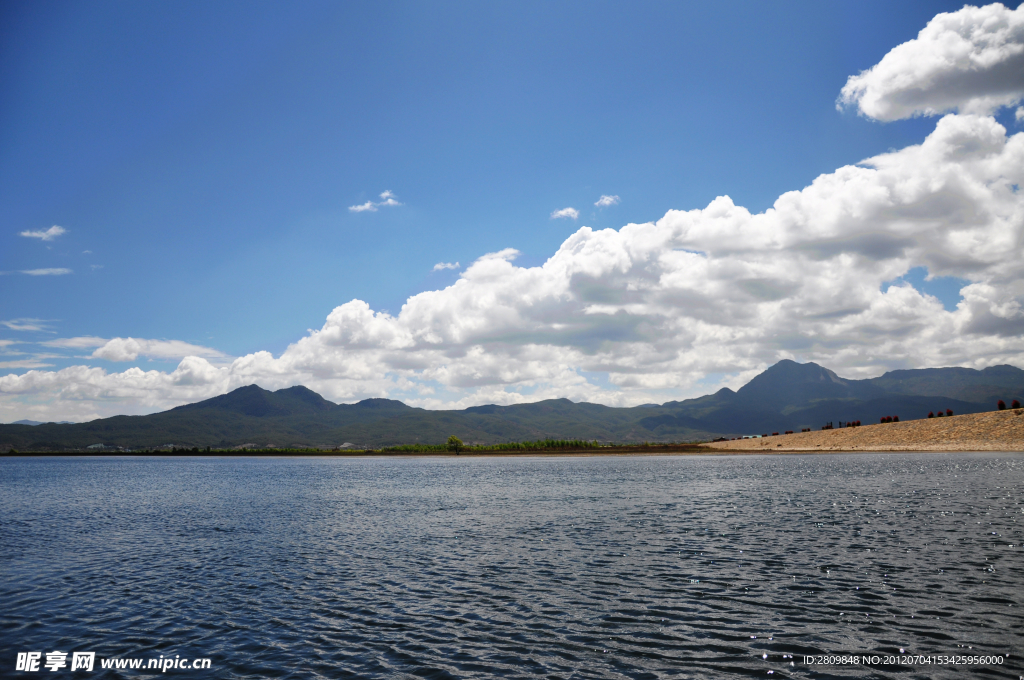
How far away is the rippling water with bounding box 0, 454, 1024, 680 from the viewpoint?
18.6 m

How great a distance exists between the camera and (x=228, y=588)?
28.8m

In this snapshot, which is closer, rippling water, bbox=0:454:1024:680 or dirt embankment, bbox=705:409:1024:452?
rippling water, bbox=0:454:1024:680

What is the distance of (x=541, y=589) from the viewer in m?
26.4

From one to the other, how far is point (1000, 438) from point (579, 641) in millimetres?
156847

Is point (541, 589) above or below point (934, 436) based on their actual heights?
above

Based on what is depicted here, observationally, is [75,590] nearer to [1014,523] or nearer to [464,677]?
[464,677]

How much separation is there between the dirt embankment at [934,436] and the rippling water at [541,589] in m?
99.6

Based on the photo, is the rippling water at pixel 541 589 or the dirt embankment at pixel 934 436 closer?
the rippling water at pixel 541 589

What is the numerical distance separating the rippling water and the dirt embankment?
99.6 metres

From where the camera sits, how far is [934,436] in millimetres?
144000

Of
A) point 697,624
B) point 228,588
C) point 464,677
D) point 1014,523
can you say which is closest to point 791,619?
point 697,624

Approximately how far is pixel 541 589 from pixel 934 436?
159538mm

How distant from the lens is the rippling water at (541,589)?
1856 centimetres

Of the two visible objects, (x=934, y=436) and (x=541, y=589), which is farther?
(x=934, y=436)
